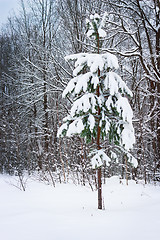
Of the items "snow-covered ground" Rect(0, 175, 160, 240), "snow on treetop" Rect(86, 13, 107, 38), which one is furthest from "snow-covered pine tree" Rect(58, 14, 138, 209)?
"snow-covered ground" Rect(0, 175, 160, 240)

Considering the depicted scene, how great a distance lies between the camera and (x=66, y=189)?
28.8ft

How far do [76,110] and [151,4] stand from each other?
791cm

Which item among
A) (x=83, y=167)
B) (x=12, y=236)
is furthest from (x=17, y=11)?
(x=12, y=236)

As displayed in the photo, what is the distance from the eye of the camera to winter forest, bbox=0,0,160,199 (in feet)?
15.9

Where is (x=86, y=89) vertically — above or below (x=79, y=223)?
above

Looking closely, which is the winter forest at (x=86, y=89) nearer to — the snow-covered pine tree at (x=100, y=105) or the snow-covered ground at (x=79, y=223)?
the snow-covered pine tree at (x=100, y=105)

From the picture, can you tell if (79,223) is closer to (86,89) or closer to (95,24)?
(86,89)

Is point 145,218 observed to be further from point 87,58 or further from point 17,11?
point 17,11

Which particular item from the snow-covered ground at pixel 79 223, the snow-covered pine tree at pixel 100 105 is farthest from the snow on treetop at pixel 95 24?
the snow-covered ground at pixel 79 223

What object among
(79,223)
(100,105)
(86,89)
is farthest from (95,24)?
(79,223)

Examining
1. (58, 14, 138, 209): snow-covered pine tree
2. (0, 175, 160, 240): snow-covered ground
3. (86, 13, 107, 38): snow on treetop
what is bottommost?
(0, 175, 160, 240): snow-covered ground

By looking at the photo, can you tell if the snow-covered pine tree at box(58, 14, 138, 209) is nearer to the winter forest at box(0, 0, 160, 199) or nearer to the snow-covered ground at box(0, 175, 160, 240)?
the winter forest at box(0, 0, 160, 199)

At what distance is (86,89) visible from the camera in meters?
4.75

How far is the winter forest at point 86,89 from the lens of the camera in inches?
191
